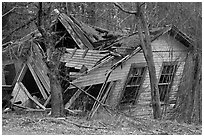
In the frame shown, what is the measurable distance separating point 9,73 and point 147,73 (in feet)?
17.2

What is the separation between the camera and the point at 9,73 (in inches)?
528

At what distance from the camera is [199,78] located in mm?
12641

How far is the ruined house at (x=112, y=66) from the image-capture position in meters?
11.1

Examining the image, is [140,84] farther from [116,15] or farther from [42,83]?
[116,15]

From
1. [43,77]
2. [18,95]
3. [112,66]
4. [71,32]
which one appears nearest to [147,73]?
[112,66]

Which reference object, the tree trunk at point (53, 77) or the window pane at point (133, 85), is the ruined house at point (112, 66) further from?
the tree trunk at point (53, 77)

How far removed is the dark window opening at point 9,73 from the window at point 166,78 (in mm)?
5556

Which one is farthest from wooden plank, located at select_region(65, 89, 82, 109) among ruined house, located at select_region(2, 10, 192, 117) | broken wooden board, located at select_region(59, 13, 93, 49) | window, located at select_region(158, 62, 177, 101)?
window, located at select_region(158, 62, 177, 101)

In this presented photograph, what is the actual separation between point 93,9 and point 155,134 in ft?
37.7

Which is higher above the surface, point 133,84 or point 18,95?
point 133,84

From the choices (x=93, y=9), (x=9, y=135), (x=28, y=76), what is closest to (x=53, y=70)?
(x=9, y=135)

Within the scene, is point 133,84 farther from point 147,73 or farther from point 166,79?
point 166,79

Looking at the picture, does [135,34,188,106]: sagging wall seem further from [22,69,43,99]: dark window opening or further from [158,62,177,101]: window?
[22,69,43,99]: dark window opening

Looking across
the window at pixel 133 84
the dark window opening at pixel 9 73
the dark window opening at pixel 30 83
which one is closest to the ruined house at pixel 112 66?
the window at pixel 133 84
